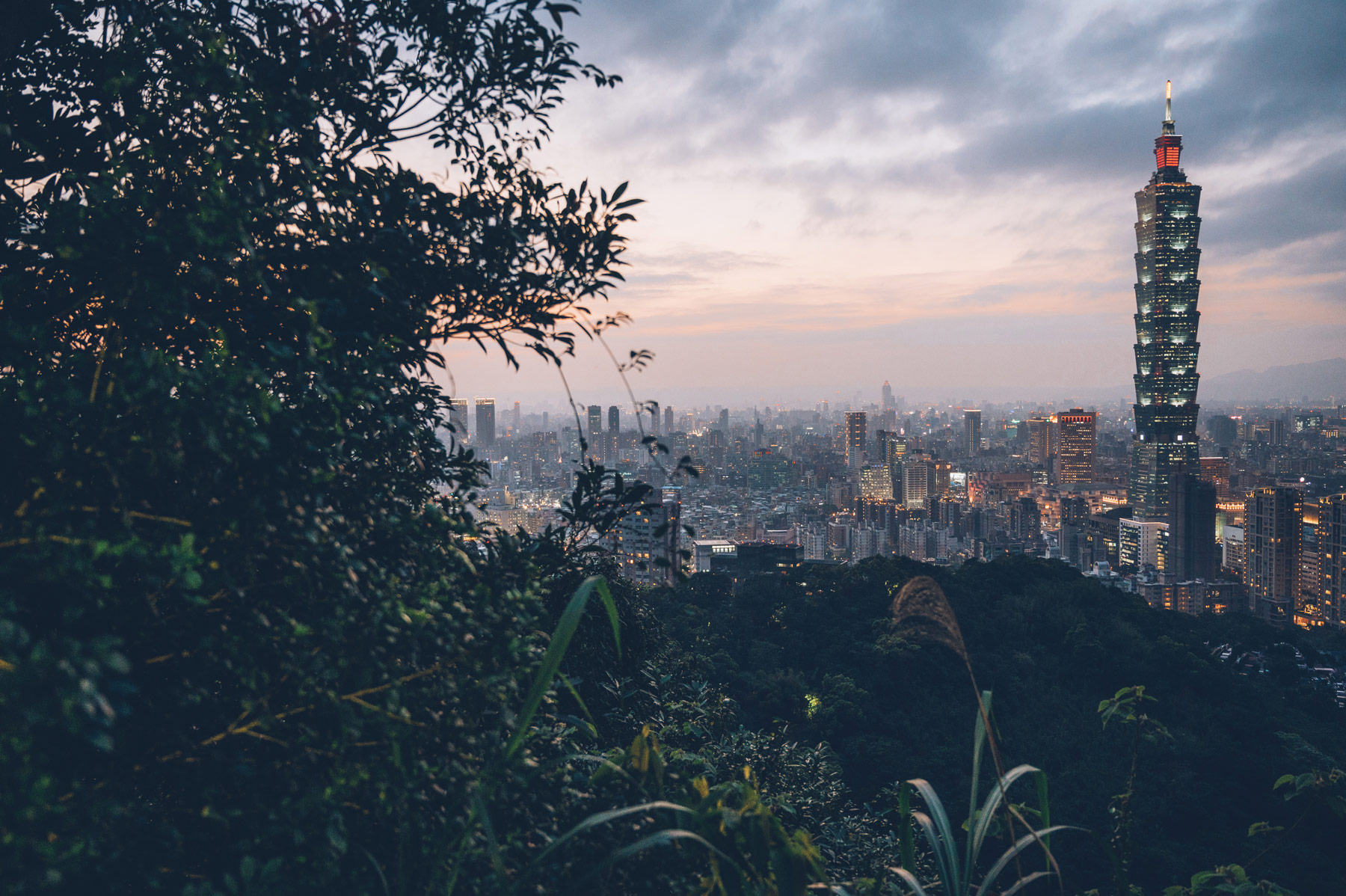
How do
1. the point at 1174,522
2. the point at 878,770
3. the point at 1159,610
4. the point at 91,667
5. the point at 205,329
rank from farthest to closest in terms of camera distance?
the point at 1174,522, the point at 1159,610, the point at 878,770, the point at 205,329, the point at 91,667

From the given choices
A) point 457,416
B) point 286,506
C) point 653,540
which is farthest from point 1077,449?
point 286,506

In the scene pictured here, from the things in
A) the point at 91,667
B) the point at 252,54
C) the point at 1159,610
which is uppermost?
the point at 252,54

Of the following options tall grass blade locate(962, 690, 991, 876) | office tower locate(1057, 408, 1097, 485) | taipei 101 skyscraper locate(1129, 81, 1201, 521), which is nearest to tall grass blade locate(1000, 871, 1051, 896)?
tall grass blade locate(962, 690, 991, 876)

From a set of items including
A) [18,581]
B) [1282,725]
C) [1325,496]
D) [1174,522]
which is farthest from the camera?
[1174,522]

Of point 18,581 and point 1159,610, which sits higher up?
point 18,581

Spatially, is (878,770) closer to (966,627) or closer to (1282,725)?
(966,627)

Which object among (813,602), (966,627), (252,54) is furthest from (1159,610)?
(252,54)

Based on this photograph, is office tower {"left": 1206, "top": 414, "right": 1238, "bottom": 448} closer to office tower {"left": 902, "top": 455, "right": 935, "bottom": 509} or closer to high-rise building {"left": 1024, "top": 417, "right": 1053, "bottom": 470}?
high-rise building {"left": 1024, "top": 417, "right": 1053, "bottom": 470}
